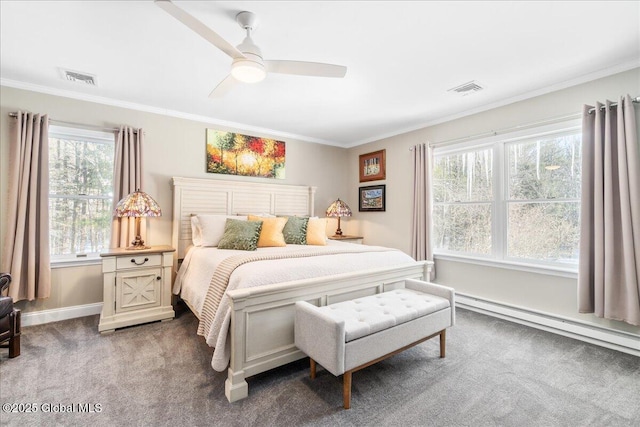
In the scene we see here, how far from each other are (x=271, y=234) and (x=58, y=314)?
8.00ft

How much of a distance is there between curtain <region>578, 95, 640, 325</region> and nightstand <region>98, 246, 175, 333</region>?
4146mm

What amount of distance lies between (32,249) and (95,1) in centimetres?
251

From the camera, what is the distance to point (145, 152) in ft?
11.8

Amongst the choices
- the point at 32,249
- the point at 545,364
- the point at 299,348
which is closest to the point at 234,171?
the point at 32,249

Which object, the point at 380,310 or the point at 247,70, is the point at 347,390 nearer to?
the point at 380,310

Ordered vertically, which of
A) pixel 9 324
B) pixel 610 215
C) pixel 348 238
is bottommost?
pixel 9 324

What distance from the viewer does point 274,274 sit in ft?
6.82

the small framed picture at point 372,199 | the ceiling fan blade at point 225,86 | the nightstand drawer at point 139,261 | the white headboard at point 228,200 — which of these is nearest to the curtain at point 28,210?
the nightstand drawer at point 139,261

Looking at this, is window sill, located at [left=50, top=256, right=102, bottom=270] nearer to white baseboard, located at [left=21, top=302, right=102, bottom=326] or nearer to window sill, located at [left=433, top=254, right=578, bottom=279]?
white baseboard, located at [left=21, top=302, right=102, bottom=326]

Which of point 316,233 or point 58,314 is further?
point 316,233

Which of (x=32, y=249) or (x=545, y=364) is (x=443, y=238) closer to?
(x=545, y=364)

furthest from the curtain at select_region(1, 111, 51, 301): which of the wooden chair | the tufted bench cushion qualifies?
the tufted bench cushion

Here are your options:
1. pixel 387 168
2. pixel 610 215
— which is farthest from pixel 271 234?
pixel 610 215

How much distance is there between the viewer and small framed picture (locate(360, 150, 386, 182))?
15.9 feet
